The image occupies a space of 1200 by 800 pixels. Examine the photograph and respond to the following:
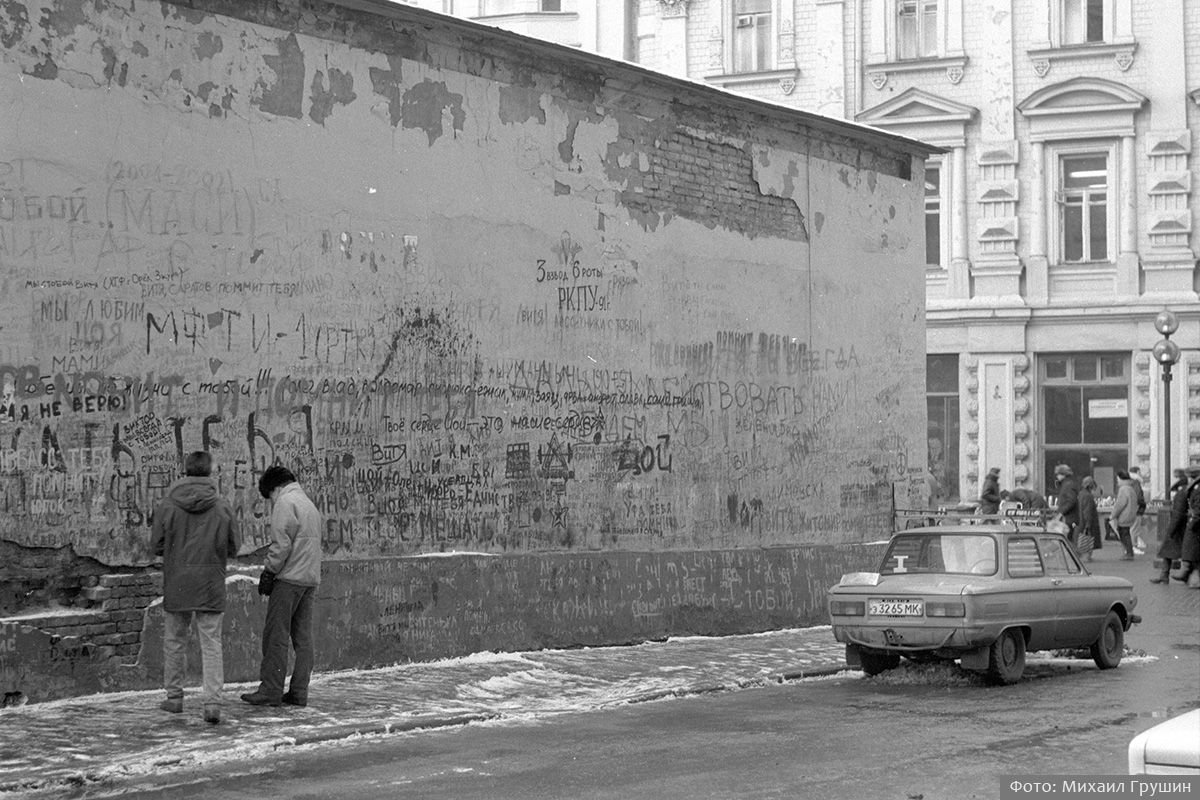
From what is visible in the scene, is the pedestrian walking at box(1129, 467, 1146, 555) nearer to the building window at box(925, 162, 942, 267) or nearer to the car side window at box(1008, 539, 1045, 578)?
the building window at box(925, 162, 942, 267)

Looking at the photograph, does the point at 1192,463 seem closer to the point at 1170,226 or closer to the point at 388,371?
the point at 1170,226

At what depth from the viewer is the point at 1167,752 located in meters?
4.80

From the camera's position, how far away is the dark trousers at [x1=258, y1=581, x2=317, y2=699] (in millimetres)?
11805

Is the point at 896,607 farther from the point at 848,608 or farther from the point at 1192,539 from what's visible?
the point at 1192,539

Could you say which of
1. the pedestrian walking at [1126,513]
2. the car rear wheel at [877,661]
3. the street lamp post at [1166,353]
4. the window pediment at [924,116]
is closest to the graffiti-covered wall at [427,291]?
the car rear wheel at [877,661]

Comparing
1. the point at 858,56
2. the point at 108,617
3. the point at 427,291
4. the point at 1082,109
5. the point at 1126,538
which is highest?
the point at 858,56

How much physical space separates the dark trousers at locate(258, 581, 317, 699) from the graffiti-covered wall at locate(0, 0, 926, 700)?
1.18 meters

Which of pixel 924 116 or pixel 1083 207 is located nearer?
pixel 1083 207

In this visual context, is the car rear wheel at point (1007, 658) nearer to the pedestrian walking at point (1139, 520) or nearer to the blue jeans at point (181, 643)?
the blue jeans at point (181, 643)

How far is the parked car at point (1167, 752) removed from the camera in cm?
475

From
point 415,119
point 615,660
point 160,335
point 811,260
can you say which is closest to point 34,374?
point 160,335

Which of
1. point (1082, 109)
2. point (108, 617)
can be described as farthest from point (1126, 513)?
point (108, 617)

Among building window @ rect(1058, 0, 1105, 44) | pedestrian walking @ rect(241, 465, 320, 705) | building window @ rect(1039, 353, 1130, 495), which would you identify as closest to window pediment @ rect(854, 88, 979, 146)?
building window @ rect(1058, 0, 1105, 44)

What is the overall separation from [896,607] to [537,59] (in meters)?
5.98
